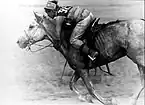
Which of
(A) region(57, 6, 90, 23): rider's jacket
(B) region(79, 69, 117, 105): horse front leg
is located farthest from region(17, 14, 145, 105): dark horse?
(A) region(57, 6, 90, 23): rider's jacket

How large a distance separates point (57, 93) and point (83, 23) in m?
0.72

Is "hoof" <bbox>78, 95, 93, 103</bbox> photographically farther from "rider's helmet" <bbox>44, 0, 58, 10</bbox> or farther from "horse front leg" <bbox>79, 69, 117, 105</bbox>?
"rider's helmet" <bbox>44, 0, 58, 10</bbox>

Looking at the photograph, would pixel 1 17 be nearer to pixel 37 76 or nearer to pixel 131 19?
pixel 37 76

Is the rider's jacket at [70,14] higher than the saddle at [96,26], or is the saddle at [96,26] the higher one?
the rider's jacket at [70,14]

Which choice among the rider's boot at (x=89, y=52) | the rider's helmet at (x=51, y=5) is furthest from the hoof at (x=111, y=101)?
the rider's helmet at (x=51, y=5)

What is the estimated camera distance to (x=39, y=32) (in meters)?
4.32

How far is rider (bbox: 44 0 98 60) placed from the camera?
4191 millimetres

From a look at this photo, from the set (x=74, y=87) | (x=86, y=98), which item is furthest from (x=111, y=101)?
(x=74, y=87)

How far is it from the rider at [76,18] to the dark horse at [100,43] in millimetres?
56

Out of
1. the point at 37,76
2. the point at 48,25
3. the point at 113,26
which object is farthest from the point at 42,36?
the point at 113,26

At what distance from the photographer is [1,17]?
438cm

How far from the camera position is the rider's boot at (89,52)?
421cm

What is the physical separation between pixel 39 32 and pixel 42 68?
34cm

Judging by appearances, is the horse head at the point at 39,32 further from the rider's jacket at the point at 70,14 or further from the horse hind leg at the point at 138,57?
the horse hind leg at the point at 138,57
